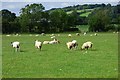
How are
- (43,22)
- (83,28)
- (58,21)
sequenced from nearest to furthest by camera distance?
(43,22), (58,21), (83,28)

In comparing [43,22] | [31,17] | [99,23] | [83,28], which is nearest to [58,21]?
[43,22]

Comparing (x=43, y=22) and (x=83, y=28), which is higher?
(x=43, y=22)

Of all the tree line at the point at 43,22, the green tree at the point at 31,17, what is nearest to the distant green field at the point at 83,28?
the tree line at the point at 43,22

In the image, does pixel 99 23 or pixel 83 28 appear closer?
pixel 99 23

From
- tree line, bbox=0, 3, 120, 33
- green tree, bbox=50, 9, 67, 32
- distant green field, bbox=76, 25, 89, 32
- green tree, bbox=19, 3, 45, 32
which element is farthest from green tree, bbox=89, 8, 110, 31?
green tree, bbox=19, 3, 45, 32

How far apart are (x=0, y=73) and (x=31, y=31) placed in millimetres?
108486

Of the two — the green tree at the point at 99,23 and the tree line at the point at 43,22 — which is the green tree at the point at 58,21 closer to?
the tree line at the point at 43,22

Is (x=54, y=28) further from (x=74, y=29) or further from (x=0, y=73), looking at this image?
(x=0, y=73)

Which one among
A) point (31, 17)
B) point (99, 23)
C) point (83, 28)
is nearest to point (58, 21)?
point (31, 17)

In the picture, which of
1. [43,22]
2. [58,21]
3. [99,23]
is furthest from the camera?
[99,23]

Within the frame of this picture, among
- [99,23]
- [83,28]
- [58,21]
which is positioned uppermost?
[58,21]

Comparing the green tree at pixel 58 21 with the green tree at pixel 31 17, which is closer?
the green tree at pixel 31 17

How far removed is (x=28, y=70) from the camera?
21641 millimetres

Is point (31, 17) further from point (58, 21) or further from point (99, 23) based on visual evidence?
point (99, 23)
